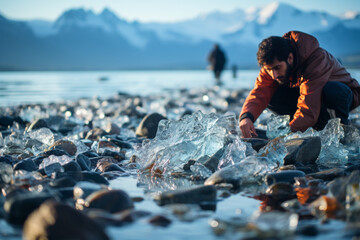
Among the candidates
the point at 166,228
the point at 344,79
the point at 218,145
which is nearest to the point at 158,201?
the point at 166,228

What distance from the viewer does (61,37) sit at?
190875 mm

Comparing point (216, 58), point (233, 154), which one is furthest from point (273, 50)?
point (216, 58)

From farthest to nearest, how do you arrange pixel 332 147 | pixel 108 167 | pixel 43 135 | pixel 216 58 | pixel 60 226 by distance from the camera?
pixel 216 58
pixel 43 135
pixel 332 147
pixel 108 167
pixel 60 226

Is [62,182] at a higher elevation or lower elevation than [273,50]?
lower

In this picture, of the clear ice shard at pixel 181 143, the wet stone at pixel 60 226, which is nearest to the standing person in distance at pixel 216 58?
the clear ice shard at pixel 181 143

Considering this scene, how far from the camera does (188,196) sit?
2264 mm

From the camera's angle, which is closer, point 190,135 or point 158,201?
point 158,201

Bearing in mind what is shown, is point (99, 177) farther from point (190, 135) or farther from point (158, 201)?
point (190, 135)

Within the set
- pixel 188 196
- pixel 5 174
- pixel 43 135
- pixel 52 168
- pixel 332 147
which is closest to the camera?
pixel 188 196

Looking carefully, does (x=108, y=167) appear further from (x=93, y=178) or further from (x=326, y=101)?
(x=326, y=101)

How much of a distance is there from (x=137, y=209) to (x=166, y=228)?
0.35m

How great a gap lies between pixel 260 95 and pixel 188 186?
1.71 m

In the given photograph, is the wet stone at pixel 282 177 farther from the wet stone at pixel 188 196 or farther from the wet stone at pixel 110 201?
the wet stone at pixel 110 201

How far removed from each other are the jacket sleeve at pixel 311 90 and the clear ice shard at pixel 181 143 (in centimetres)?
79
